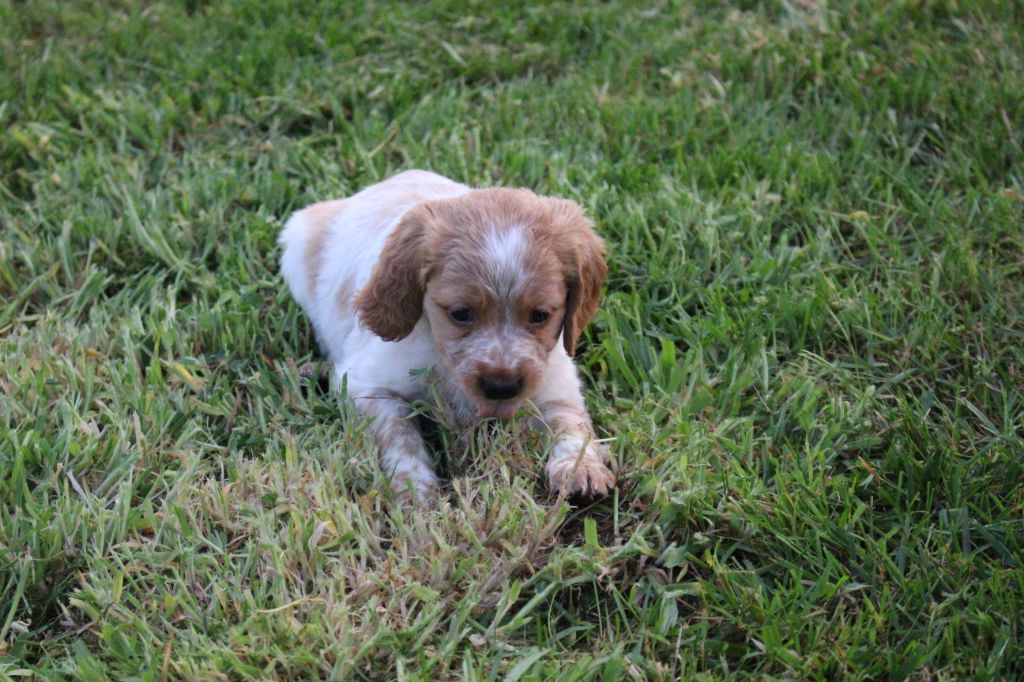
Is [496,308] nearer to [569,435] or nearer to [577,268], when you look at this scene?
[577,268]

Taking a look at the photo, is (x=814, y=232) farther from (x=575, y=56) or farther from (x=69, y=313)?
(x=69, y=313)

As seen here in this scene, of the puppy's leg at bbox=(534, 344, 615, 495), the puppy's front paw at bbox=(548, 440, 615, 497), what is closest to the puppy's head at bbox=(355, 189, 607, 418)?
the puppy's leg at bbox=(534, 344, 615, 495)

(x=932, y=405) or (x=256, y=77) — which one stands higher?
(x=256, y=77)

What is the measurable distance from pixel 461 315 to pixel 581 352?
899mm

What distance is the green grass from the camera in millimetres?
3326

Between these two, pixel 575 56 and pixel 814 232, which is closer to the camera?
pixel 814 232

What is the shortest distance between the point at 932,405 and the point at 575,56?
11.4ft

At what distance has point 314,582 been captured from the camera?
3.40 meters

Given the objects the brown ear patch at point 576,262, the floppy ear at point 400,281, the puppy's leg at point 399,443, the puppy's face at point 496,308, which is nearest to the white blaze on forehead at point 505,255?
the puppy's face at point 496,308

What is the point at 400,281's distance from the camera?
403cm

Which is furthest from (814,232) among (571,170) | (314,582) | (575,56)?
(314,582)

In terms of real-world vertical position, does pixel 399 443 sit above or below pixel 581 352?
above

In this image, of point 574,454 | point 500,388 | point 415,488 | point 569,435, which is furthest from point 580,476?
point 415,488

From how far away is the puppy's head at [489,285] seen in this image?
383cm
